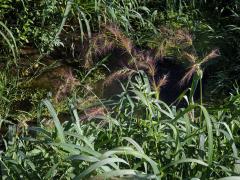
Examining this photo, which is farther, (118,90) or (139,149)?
(118,90)

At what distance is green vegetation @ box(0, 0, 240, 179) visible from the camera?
6.59 feet

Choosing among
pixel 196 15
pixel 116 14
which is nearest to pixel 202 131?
pixel 116 14

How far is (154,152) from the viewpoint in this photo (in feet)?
6.97

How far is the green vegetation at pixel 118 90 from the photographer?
201cm

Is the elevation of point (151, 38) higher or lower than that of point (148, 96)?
lower

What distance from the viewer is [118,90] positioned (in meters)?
3.81

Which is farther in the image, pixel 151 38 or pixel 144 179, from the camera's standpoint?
pixel 151 38

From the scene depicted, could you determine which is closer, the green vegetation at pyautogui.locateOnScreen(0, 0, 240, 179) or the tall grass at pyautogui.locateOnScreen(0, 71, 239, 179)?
the tall grass at pyautogui.locateOnScreen(0, 71, 239, 179)

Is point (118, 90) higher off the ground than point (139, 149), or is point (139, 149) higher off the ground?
point (139, 149)

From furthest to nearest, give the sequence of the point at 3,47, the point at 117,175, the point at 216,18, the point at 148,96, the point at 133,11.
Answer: the point at 216,18, the point at 133,11, the point at 3,47, the point at 148,96, the point at 117,175

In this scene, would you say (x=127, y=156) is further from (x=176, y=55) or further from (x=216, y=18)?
(x=216, y=18)

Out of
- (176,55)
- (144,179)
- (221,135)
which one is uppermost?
(144,179)

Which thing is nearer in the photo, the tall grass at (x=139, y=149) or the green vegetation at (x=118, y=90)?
the tall grass at (x=139, y=149)

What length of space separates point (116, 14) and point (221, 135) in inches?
70.6
